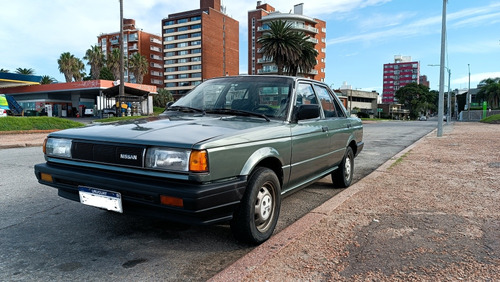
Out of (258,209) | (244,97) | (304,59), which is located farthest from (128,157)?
(304,59)

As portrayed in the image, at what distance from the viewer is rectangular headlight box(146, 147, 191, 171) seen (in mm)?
2354

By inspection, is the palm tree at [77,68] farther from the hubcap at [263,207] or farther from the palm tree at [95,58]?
the hubcap at [263,207]

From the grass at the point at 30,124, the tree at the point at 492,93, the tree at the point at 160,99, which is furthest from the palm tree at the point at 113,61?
the tree at the point at 492,93

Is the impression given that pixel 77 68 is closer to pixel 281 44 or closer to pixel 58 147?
pixel 281 44

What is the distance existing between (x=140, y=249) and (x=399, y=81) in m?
164

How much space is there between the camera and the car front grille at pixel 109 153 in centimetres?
250

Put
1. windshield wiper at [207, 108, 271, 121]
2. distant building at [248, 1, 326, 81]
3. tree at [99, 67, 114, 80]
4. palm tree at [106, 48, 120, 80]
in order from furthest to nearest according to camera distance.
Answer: distant building at [248, 1, 326, 81] → tree at [99, 67, 114, 80] → palm tree at [106, 48, 120, 80] → windshield wiper at [207, 108, 271, 121]

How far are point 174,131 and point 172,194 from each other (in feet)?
1.92

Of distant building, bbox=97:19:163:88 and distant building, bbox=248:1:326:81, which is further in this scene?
distant building, bbox=97:19:163:88

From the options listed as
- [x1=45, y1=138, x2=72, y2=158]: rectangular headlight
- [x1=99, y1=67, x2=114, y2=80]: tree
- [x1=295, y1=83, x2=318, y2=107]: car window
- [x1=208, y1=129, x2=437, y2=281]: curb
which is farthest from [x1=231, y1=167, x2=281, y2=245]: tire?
[x1=99, y1=67, x2=114, y2=80]: tree

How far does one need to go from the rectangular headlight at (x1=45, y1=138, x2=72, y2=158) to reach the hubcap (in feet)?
5.45

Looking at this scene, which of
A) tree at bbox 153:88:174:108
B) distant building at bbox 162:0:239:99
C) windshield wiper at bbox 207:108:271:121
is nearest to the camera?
windshield wiper at bbox 207:108:271:121

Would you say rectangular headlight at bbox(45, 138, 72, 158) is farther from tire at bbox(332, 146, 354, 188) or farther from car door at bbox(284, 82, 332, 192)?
tire at bbox(332, 146, 354, 188)

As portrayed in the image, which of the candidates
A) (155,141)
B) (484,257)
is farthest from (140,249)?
(484,257)
